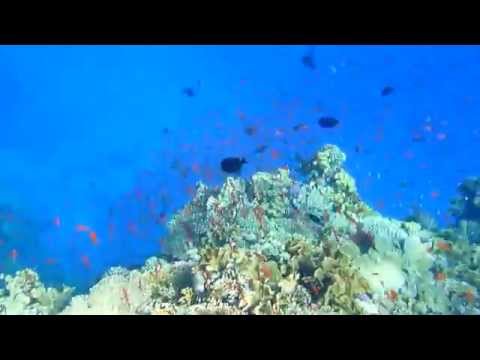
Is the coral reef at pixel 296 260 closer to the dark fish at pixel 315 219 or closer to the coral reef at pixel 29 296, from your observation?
the dark fish at pixel 315 219

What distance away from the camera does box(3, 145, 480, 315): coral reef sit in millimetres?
5227

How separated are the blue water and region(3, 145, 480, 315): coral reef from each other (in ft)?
4.15

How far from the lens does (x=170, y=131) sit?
41.3 feet

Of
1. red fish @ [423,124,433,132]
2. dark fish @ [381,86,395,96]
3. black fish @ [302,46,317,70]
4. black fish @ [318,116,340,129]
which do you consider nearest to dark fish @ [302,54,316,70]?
black fish @ [302,46,317,70]

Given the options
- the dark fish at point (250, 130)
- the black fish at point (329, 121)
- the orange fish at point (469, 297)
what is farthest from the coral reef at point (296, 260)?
the black fish at point (329, 121)

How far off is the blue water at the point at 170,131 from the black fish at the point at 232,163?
8.29 feet

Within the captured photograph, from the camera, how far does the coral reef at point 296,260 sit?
17.1 ft

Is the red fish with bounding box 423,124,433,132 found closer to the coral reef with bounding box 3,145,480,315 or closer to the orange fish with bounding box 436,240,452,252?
the coral reef with bounding box 3,145,480,315

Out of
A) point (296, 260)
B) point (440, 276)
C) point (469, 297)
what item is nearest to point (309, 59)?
point (440, 276)
